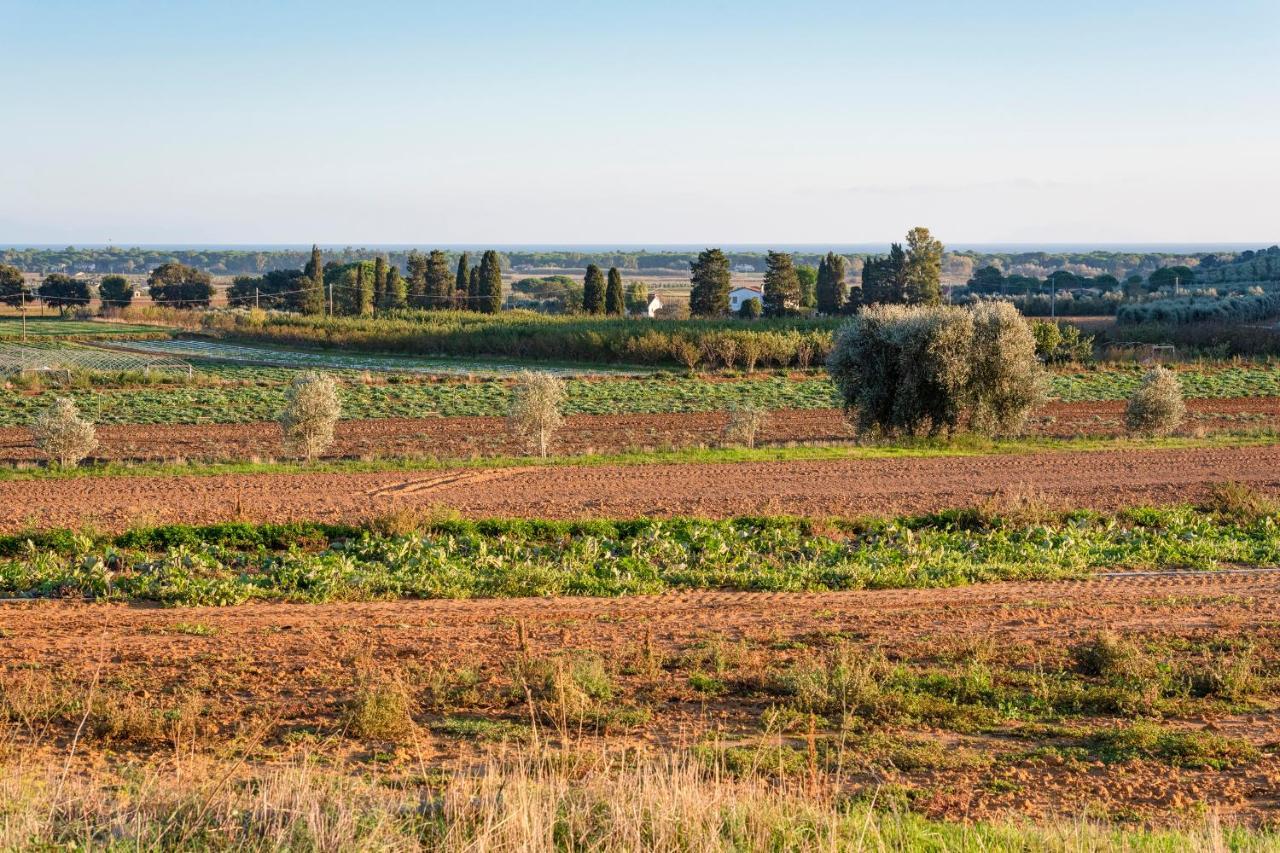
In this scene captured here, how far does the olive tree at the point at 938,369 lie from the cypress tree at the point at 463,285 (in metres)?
67.4

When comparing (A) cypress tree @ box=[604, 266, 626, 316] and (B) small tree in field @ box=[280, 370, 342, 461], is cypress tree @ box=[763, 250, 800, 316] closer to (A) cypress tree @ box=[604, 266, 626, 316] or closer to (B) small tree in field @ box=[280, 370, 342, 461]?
(A) cypress tree @ box=[604, 266, 626, 316]

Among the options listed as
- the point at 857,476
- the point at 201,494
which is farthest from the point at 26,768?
the point at 857,476

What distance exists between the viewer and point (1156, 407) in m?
32.4

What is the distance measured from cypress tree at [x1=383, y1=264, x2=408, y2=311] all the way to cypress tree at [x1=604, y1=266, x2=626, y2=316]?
19151mm

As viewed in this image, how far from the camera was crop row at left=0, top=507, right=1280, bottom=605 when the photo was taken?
48.9 ft

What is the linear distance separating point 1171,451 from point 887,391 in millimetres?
6766

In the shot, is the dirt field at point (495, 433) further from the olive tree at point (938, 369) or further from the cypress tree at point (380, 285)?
the cypress tree at point (380, 285)

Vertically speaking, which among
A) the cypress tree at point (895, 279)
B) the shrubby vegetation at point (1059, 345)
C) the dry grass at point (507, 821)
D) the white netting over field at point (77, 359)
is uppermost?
the cypress tree at point (895, 279)

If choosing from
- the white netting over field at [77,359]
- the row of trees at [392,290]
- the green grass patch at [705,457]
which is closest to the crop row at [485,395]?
the white netting over field at [77,359]

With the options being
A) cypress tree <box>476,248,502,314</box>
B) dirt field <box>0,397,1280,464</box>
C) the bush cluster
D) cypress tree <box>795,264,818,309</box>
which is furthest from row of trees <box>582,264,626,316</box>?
dirt field <box>0,397,1280,464</box>

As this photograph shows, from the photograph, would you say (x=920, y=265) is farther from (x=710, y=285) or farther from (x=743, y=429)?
(x=743, y=429)

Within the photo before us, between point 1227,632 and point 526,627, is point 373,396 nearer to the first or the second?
point 526,627

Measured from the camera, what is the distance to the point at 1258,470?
2594 cm

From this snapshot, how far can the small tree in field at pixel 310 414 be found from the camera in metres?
27.2
